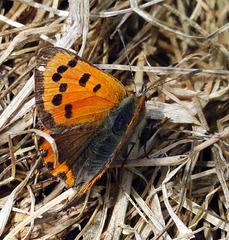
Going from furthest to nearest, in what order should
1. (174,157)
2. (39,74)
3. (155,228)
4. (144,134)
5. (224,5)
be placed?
(224,5) → (144,134) → (174,157) → (155,228) → (39,74)

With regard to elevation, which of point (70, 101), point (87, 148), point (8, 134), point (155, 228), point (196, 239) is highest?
point (70, 101)

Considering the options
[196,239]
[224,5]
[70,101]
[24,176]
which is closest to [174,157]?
[196,239]

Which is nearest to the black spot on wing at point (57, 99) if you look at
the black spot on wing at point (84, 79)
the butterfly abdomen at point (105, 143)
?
the black spot on wing at point (84, 79)

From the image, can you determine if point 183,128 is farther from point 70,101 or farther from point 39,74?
point 39,74

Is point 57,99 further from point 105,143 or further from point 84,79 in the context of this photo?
point 105,143

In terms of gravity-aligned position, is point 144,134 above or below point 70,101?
below
